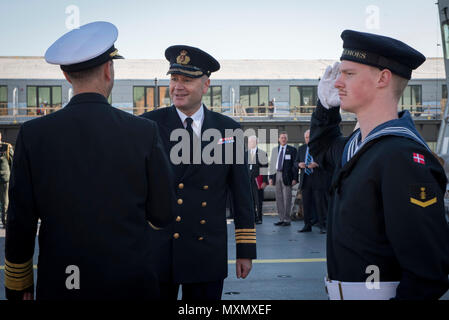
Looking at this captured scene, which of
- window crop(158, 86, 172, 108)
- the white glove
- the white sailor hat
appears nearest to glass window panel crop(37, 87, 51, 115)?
window crop(158, 86, 172, 108)

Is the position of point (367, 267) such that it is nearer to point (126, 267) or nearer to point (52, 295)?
point (126, 267)

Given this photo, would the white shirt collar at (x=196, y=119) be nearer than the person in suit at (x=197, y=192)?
No

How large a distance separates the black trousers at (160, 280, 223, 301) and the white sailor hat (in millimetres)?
1410

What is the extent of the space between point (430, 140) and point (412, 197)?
3526 cm

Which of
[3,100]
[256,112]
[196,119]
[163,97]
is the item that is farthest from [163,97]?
[196,119]

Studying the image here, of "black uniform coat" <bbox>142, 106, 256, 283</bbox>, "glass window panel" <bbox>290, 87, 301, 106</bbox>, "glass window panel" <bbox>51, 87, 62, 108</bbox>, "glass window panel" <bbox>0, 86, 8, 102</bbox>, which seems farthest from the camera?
"glass window panel" <bbox>290, 87, 301, 106</bbox>

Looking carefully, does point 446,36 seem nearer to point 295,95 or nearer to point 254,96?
point 254,96

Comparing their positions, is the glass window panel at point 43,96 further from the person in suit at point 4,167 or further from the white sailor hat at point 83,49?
the white sailor hat at point 83,49

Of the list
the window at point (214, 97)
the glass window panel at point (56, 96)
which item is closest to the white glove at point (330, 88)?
the window at point (214, 97)

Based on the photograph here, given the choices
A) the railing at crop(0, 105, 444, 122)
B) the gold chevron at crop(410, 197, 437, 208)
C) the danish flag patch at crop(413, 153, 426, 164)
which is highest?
the railing at crop(0, 105, 444, 122)

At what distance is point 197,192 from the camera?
11.1 ft

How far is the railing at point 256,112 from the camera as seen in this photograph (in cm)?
3550

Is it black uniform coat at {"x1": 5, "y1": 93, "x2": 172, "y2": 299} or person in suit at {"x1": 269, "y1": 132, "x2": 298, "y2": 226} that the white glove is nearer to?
black uniform coat at {"x1": 5, "y1": 93, "x2": 172, "y2": 299}

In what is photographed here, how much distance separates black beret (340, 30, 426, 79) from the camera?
7.50ft
